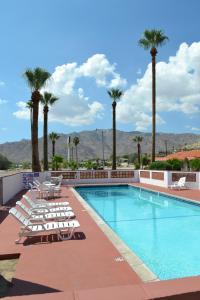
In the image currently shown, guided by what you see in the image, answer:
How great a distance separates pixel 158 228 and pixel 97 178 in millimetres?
15676

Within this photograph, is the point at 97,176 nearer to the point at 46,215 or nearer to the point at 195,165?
the point at 195,165

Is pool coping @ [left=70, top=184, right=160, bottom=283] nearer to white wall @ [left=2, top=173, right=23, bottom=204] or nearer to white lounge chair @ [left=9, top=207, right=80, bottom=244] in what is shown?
white lounge chair @ [left=9, top=207, right=80, bottom=244]

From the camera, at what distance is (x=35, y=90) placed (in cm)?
2725

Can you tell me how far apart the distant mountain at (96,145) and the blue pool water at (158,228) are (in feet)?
393

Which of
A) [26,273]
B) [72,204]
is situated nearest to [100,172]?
[72,204]

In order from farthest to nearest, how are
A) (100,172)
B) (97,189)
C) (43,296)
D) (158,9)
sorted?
(100,172), (97,189), (158,9), (43,296)

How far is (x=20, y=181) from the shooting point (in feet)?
69.0

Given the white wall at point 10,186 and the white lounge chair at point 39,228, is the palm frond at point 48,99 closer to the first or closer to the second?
the white wall at point 10,186

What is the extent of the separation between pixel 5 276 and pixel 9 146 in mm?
155170

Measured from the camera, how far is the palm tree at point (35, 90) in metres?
26.2

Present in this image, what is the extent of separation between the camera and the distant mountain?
145m

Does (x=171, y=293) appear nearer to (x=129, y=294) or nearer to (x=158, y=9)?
(x=129, y=294)

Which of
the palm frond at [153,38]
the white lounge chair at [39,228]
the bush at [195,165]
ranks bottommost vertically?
the white lounge chair at [39,228]

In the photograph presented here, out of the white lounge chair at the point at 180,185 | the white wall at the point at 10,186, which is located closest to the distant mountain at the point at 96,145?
the white wall at the point at 10,186
